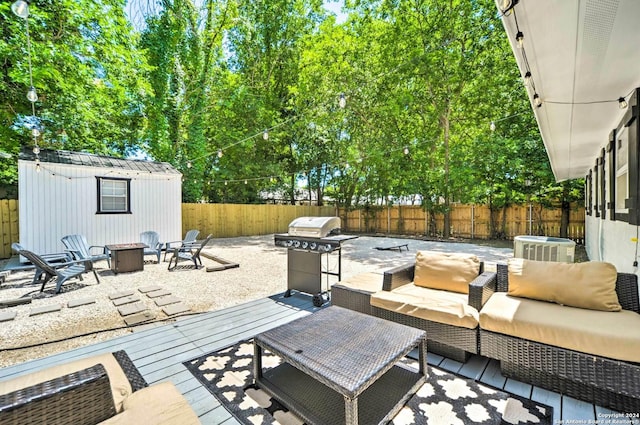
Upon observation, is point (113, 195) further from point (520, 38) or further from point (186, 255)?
point (520, 38)

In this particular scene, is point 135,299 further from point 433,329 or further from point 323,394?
point 433,329

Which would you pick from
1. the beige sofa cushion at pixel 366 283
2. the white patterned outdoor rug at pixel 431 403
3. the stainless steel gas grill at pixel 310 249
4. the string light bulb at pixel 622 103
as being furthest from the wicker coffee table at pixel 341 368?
the string light bulb at pixel 622 103

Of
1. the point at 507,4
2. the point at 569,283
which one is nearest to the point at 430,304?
the point at 569,283

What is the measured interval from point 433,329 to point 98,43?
470 inches

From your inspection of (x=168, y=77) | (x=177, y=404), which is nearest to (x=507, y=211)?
(x=177, y=404)

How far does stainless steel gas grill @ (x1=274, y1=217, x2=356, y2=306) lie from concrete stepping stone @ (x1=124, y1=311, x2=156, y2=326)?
175 centimetres

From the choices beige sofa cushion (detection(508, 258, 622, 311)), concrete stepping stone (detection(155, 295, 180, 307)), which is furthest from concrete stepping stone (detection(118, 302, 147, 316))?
beige sofa cushion (detection(508, 258, 622, 311))

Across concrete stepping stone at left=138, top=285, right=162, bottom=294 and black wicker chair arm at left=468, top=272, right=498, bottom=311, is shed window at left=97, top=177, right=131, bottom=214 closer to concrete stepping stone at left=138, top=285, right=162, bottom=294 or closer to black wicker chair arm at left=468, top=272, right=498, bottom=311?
concrete stepping stone at left=138, top=285, right=162, bottom=294

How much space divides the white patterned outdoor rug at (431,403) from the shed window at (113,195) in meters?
7.54

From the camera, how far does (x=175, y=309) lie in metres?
3.64

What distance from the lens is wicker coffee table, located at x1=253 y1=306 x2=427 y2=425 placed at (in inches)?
61.3

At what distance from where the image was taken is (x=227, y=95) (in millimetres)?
13617

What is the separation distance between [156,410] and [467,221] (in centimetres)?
1350

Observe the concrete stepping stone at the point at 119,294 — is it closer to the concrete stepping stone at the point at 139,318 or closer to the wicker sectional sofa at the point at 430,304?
the concrete stepping stone at the point at 139,318
